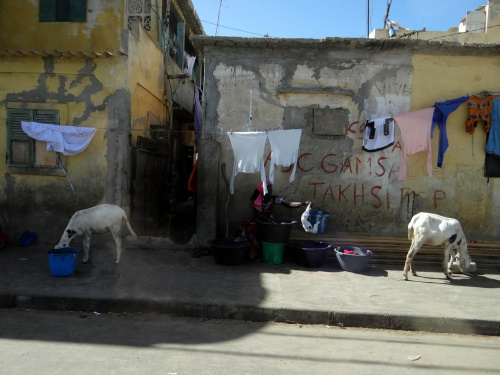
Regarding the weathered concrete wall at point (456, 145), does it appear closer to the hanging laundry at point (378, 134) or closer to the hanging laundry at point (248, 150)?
the hanging laundry at point (378, 134)

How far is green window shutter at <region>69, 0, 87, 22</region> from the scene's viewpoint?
911 cm

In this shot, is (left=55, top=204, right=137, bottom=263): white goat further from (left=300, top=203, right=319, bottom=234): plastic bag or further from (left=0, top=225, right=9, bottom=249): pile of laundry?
(left=300, top=203, right=319, bottom=234): plastic bag

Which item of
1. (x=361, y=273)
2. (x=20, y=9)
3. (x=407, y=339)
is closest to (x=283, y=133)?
(x=361, y=273)

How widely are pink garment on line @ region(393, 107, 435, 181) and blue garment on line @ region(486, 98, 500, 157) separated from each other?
1287 millimetres

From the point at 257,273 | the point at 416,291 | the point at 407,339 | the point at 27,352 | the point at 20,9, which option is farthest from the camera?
the point at 20,9

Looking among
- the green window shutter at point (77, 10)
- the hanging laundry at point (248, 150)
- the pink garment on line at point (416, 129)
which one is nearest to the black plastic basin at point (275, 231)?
the hanging laundry at point (248, 150)

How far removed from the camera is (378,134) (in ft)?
27.2

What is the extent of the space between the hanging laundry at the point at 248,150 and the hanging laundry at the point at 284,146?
202 millimetres

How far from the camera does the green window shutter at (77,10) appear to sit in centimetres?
911

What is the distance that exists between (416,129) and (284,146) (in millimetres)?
2786

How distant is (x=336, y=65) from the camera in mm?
8391

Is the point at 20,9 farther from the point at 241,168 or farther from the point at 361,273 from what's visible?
the point at 361,273

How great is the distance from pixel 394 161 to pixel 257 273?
3.80 m

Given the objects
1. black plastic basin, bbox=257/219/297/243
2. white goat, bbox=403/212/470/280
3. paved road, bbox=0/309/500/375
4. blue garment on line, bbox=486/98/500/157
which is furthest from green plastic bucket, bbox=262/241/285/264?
blue garment on line, bbox=486/98/500/157
